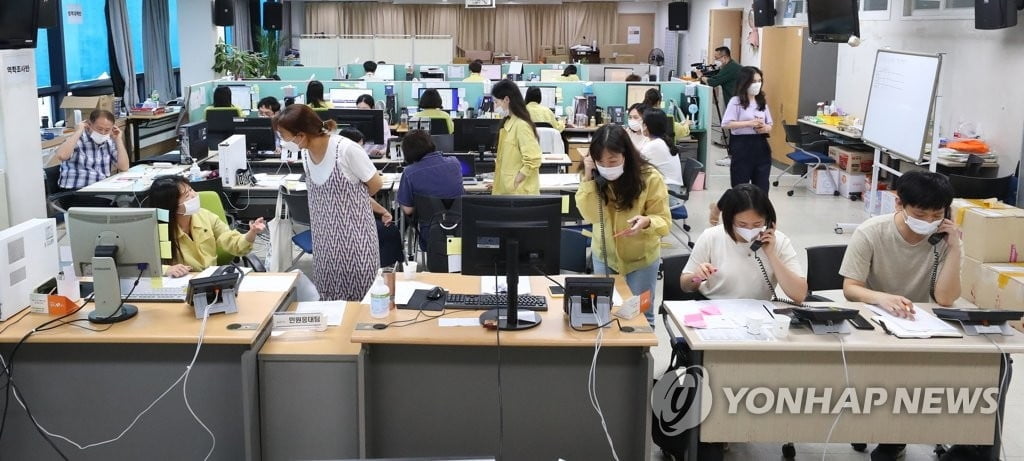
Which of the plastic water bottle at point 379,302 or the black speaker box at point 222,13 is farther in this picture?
the black speaker box at point 222,13

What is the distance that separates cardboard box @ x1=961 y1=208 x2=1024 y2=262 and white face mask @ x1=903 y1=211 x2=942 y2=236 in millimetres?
2435

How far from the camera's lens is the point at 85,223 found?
328 cm

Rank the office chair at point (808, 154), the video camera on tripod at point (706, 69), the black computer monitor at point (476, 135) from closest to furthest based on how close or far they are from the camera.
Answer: the black computer monitor at point (476, 135) < the office chair at point (808, 154) < the video camera on tripod at point (706, 69)

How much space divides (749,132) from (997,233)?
7.93 feet

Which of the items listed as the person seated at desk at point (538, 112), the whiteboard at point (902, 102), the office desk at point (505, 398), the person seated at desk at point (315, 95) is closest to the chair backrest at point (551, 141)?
the person seated at desk at point (538, 112)

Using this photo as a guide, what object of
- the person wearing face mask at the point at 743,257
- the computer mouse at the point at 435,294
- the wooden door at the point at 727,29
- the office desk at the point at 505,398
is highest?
the wooden door at the point at 727,29

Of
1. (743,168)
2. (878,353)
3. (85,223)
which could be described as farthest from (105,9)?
(878,353)

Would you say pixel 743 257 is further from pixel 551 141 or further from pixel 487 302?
pixel 551 141

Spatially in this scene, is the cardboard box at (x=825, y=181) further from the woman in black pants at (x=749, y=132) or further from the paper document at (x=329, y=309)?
the paper document at (x=329, y=309)

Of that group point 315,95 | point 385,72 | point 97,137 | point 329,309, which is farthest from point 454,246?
point 385,72

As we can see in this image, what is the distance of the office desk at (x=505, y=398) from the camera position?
10.8ft

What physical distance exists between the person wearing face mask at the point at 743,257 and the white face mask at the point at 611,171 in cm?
46

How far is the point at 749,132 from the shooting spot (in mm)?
7684

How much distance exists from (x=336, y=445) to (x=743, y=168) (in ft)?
17.4
